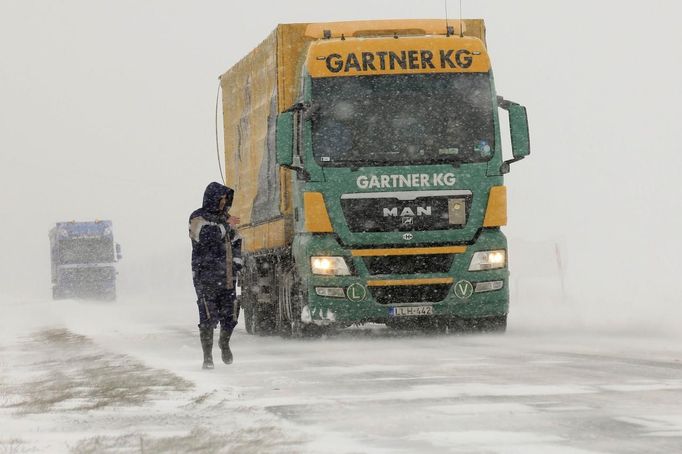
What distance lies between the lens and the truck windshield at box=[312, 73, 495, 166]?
56.1 ft

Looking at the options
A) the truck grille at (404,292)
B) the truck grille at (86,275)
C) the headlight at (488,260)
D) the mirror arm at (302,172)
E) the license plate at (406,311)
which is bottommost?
the license plate at (406,311)

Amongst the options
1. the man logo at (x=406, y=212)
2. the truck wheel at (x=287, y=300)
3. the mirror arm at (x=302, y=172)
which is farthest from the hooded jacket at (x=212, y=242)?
the truck wheel at (x=287, y=300)

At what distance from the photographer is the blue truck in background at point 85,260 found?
2276 inches

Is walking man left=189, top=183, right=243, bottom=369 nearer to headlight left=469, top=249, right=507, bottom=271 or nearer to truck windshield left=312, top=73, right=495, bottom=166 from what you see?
truck windshield left=312, top=73, right=495, bottom=166

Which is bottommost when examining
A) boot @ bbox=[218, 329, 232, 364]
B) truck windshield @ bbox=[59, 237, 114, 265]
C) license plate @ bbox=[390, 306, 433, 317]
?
boot @ bbox=[218, 329, 232, 364]

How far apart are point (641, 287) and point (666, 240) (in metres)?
23.8

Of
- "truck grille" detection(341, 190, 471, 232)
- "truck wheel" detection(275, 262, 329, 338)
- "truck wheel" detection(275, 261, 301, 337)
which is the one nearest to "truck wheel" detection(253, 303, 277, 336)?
"truck wheel" detection(275, 261, 301, 337)

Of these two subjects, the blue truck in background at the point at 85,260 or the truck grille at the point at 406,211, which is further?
the blue truck in background at the point at 85,260

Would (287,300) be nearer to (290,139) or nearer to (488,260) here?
(290,139)

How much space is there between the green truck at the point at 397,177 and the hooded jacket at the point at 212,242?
3478mm

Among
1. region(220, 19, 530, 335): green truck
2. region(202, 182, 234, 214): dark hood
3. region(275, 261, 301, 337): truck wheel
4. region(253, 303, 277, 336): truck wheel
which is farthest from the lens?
region(253, 303, 277, 336): truck wheel

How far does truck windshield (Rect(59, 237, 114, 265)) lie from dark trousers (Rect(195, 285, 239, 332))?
45665 millimetres

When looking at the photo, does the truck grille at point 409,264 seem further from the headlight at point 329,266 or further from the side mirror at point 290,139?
the side mirror at point 290,139

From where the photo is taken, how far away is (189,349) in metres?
16.7
